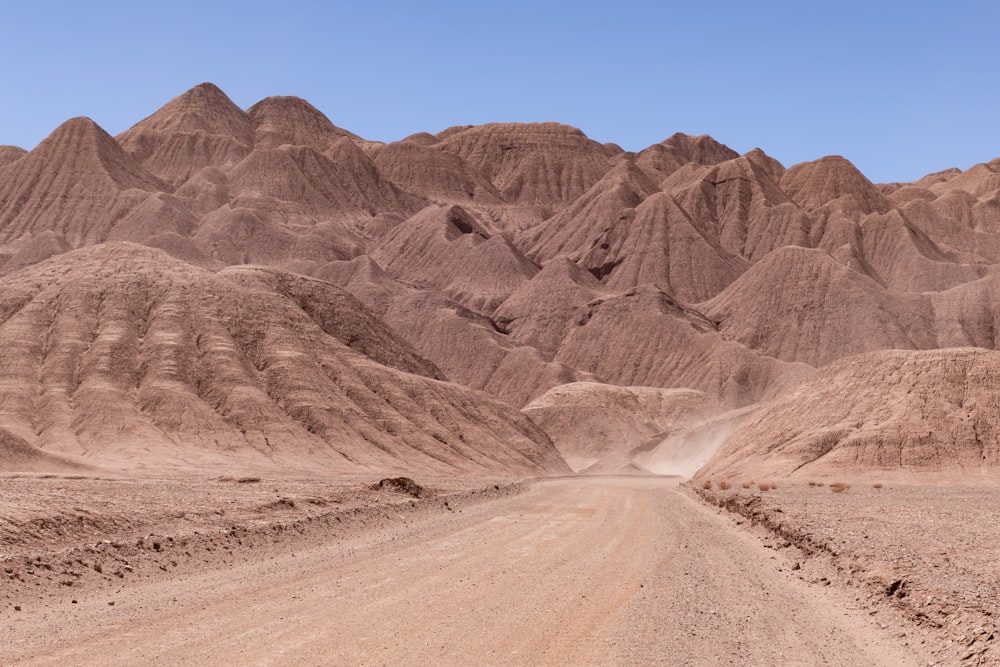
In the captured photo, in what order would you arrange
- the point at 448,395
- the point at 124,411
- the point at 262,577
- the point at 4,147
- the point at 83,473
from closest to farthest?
1. the point at 262,577
2. the point at 83,473
3. the point at 124,411
4. the point at 448,395
5. the point at 4,147

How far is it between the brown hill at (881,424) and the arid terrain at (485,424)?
0.79 feet

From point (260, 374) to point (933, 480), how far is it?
145 feet

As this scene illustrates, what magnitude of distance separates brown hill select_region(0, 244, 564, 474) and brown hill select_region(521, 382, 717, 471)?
2291 cm

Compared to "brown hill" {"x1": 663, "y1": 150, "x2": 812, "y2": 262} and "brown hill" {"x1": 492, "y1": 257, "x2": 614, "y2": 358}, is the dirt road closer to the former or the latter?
"brown hill" {"x1": 492, "y1": 257, "x2": 614, "y2": 358}

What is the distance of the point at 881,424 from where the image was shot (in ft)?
178

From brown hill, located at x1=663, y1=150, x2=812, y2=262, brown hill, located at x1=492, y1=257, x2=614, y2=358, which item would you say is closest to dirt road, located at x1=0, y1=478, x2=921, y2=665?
brown hill, located at x1=492, y1=257, x2=614, y2=358

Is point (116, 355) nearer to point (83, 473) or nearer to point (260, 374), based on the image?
point (260, 374)

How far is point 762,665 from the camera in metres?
11.5

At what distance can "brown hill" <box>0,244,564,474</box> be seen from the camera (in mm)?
60094

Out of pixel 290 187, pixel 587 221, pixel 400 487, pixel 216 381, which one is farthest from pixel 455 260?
pixel 400 487

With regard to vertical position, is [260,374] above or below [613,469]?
above

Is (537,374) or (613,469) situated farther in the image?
(537,374)

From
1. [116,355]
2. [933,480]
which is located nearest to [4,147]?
[116,355]

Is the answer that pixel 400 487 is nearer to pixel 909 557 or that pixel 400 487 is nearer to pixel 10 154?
pixel 909 557
